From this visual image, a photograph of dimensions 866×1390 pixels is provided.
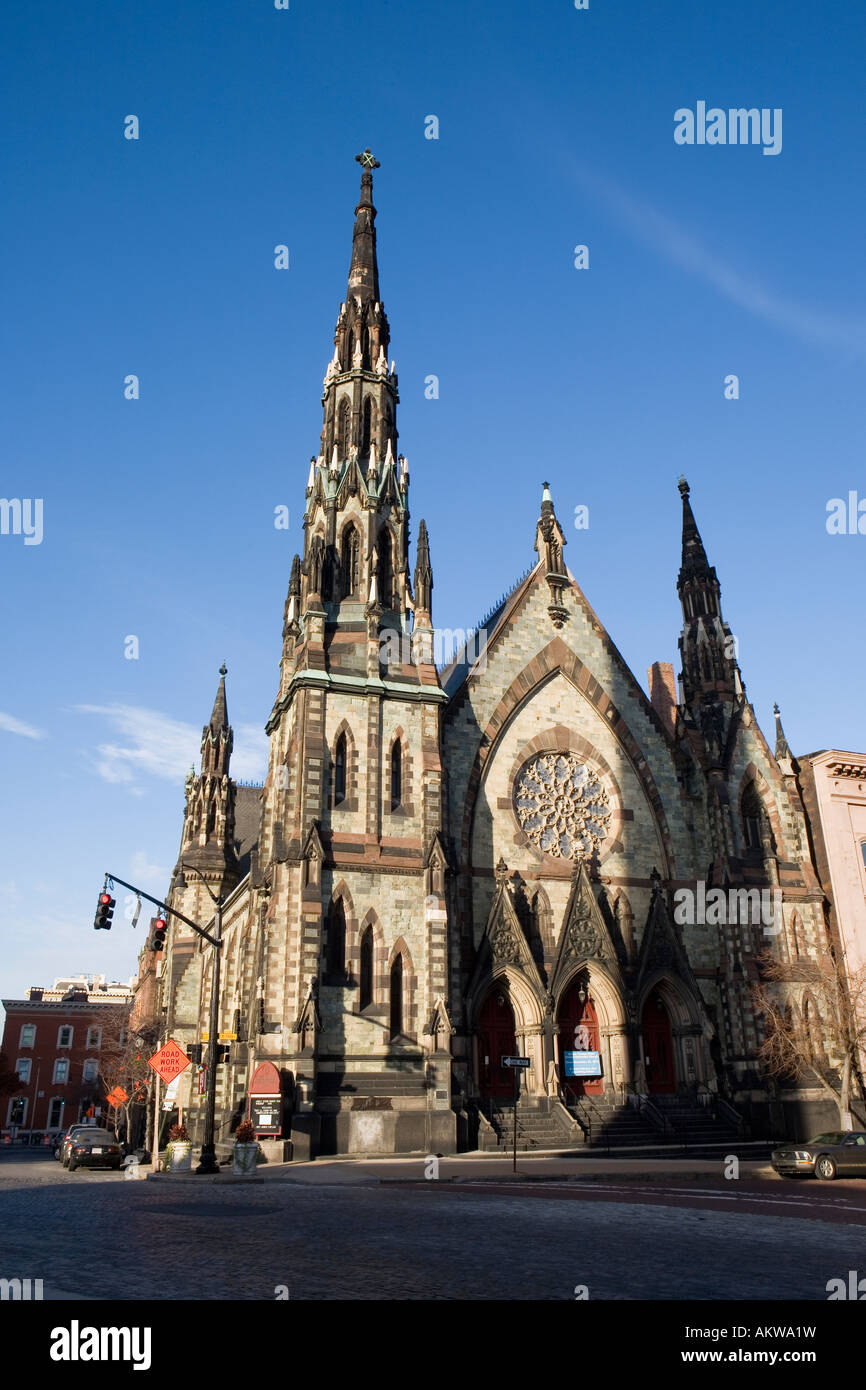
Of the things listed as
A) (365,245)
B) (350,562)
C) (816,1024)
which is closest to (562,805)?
(816,1024)

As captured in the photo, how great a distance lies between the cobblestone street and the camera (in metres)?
8.87

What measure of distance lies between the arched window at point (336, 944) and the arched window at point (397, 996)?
1.75 meters

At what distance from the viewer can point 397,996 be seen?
32188 mm

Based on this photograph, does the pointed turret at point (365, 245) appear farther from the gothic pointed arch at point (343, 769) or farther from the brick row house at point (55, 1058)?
the brick row house at point (55, 1058)

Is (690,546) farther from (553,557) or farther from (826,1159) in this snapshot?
(826,1159)

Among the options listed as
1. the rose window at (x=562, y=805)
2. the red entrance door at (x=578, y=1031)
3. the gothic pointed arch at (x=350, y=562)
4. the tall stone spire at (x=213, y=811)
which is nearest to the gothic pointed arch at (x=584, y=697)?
the rose window at (x=562, y=805)

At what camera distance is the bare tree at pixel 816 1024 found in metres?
35.6

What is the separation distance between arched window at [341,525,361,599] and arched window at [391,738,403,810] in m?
6.49

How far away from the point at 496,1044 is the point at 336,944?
7.14 metres

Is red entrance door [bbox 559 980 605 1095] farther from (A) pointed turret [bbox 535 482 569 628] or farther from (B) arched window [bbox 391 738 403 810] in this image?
(A) pointed turret [bbox 535 482 569 628]

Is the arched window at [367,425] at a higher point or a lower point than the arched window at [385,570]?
higher

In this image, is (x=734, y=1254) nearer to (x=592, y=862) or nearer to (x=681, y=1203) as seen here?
(x=681, y=1203)
